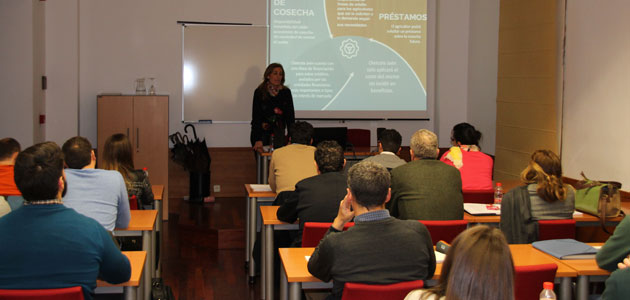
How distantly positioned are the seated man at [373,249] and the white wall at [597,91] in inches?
152

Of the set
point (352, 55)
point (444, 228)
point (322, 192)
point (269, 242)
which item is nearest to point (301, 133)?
point (269, 242)

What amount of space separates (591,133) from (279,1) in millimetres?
4350

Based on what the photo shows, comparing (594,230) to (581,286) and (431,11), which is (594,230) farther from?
(431,11)

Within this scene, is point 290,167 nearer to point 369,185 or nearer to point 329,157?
point 329,157

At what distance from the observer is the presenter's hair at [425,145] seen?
423cm

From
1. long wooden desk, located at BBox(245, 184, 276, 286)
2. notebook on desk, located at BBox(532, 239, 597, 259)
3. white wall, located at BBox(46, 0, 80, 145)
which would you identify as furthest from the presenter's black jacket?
notebook on desk, located at BBox(532, 239, 597, 259)

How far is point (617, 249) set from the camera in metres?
3.05

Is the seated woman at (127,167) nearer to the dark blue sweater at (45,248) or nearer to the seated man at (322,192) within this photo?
the seated man at (322,192)

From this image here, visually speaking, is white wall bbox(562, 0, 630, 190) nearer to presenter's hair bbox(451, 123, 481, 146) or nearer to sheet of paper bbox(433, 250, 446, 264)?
presenter's hair bbox(451, 123, 481, 146)

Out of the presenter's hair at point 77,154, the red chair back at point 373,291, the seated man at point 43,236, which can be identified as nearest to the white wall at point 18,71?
the presenter's hair at point 77,154

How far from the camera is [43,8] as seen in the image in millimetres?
8086

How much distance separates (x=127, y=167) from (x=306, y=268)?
2.02m


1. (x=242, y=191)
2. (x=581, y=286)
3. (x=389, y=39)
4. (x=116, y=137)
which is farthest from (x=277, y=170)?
(x=389, y=39)

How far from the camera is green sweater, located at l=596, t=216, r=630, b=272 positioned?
3021 millimetres
